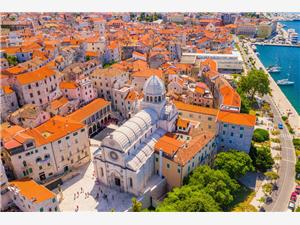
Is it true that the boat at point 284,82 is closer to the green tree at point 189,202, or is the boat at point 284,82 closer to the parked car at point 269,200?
the parked car at point 269,200

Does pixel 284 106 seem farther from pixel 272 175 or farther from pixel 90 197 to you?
pixel 90 197

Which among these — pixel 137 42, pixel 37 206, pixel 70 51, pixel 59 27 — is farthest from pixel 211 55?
pixel 37 206

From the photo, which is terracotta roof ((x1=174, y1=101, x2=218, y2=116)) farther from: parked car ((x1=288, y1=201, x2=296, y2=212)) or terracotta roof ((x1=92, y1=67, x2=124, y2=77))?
parked car ((x1=288, y1=201, x2=296, y2=212))

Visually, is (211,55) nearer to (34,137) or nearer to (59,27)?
(59,27)

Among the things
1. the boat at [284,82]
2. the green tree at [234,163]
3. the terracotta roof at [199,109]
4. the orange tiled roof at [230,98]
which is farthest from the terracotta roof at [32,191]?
the boat at [284,82]

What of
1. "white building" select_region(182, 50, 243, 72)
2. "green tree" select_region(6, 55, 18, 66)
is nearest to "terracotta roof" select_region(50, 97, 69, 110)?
"green tree" select_region(6, 55, 18, 66)
